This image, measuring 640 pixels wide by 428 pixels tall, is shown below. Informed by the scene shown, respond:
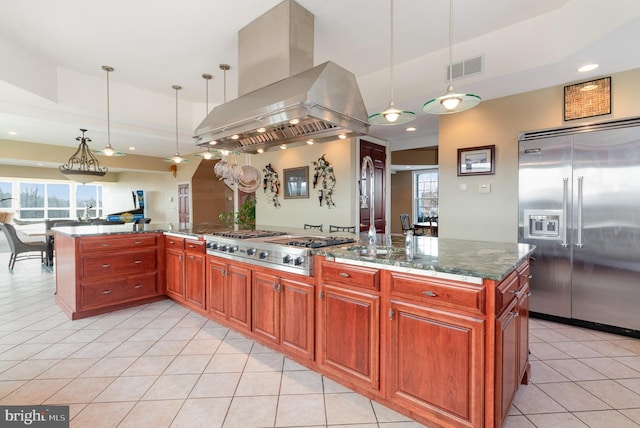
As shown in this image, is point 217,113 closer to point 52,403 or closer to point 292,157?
point 52,403

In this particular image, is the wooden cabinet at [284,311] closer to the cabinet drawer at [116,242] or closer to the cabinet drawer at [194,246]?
the cabinet drawer at [194,246]

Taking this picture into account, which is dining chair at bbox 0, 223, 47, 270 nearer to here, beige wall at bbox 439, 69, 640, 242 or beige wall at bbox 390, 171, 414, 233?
beige wall at bbox 439, 69, 640, 242

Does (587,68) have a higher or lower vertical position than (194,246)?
higher

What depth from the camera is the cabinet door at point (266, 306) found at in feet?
7.72

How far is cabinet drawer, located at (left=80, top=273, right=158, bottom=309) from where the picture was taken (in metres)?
3.22

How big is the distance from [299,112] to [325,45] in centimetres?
150

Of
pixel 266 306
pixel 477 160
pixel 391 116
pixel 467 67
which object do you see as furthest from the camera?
pixel 477 160

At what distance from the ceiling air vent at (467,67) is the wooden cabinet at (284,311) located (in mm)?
2605

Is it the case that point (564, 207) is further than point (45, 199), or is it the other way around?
point (45, 199)

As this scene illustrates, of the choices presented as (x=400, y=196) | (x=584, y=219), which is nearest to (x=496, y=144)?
(x=584, y=219)

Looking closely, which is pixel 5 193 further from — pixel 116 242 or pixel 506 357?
pixel 506 357

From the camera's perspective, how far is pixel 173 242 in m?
3.56

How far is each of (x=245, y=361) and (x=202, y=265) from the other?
45.7 inches

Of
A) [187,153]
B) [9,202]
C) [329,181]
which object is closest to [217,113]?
[329,181]
